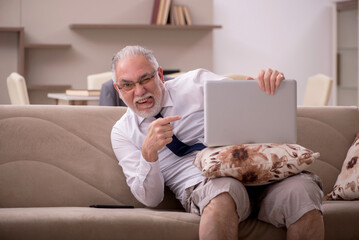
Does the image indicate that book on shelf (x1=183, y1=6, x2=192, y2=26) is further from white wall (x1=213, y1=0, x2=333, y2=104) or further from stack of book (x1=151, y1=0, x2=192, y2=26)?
white wall (x1=213, y1=0, x2=333, y2=104)

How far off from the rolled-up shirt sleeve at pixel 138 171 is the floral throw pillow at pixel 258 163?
0.80 feet

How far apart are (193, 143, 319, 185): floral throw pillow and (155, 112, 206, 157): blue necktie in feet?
0.99

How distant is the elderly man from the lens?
1708 millimetres

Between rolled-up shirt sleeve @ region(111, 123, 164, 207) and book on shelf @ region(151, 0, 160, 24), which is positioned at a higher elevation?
book on shelf @ region(151, 0, 160, 24)

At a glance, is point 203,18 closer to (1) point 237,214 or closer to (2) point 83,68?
(2) point 83,68

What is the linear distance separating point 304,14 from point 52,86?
10.5ft

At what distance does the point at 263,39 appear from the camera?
6.52 metres

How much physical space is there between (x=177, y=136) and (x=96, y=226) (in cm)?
48

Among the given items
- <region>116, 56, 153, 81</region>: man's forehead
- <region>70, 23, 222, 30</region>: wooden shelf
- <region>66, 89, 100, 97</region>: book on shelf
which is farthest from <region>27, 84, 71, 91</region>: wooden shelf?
<region>116, 56, 153, 81</region>: man's forehead

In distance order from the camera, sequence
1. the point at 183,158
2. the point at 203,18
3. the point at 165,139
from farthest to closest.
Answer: the point at 203,18 → the point at 183,158 → the point at 165,139

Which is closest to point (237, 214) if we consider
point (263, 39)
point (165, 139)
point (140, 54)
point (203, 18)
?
point (165, 139)

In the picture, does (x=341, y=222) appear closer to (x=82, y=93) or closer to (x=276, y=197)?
(x=276, y=197)

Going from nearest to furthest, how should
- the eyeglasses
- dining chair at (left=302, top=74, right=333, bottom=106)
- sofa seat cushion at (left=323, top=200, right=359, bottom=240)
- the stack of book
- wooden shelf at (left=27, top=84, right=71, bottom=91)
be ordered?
sofa seat cushion at (left=323, top=200, right=359, bottom=240) < the eyeglasses < dining chair at (left=302, top=74, right=333, bottom=106) < wooden shelf at (left=27, top=84, right=71, bottom=91) < the stack of book

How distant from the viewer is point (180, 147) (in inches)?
82.1
